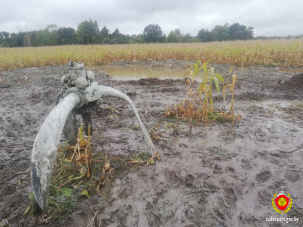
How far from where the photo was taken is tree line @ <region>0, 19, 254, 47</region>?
3575 centimetres

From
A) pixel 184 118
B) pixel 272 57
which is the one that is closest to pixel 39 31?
pixel 272 57

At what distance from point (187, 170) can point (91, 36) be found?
128 feet

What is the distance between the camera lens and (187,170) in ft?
5.35

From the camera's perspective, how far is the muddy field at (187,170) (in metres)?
1.21

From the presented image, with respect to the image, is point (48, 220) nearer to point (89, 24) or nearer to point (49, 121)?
point (49, 121)

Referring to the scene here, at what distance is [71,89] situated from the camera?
133 centimetres

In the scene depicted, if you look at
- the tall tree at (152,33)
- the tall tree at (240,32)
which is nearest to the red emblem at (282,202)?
the tall tree at (152,33)

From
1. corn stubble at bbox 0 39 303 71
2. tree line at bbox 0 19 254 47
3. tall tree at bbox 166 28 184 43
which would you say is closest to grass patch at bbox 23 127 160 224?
corn stubble at bbox 0 39 303 71

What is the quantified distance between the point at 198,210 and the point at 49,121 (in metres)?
1.05

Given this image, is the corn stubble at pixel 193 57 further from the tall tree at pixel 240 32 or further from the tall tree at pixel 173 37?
the tall tree at pixel 240 32

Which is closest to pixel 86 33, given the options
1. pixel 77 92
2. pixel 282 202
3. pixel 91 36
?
pixel 91 36

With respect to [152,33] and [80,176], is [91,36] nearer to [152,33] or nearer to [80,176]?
[152,33]

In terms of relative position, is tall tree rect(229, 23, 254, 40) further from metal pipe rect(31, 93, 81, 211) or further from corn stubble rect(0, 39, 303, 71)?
metal pipe rect(31, 93, 81, 211)

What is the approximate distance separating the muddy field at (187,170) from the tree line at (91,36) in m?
33.3
